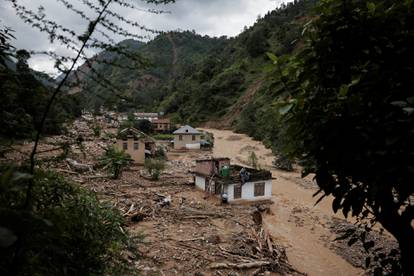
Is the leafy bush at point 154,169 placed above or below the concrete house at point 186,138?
below

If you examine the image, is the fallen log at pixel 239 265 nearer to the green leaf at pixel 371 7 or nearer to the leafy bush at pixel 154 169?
the green leaf at pixel 371 7

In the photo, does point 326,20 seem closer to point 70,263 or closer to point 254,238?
point 70,263

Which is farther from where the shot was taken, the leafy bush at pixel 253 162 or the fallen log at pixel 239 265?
the leafy bush at pixel 253 162

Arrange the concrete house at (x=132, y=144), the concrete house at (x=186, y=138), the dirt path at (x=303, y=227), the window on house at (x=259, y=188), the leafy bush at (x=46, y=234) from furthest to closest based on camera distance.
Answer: the concrete house at (x=186, y=138), the concrete house at (x=132, y=144), the window on house at (x=259, y=188), the dirt path at (x=303, y=227), the leafy bush at (x=46, y=234)

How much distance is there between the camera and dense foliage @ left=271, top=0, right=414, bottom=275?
2.01 metres

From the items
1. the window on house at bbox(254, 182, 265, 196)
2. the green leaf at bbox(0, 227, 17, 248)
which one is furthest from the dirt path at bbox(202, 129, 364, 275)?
the green leaf at bbox(0, 227, 17, 248)

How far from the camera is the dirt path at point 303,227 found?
35.0 ft

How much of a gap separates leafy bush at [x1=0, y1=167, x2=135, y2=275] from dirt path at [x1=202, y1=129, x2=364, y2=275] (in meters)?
8.75

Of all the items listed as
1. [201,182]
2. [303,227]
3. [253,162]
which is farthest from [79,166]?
[303,227]

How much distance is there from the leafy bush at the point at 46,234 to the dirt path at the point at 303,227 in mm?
8749

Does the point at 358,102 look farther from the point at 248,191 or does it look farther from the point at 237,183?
the point at 248,191

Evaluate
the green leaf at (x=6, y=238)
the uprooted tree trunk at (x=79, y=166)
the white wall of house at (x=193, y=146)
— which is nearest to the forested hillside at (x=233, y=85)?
the white wall of house at (x=193, y=146)

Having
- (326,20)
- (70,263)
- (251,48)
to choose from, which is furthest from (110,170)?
(251,48)

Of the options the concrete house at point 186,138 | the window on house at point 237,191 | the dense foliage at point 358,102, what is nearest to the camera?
the dense foliage at point 358,102
